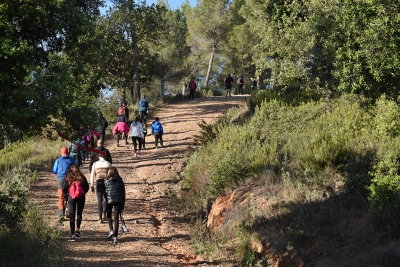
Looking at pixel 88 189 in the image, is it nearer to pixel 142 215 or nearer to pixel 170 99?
pixel 142 215

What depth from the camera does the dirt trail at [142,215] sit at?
437 inches

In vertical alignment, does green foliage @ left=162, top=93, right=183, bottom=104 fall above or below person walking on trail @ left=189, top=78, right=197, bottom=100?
below

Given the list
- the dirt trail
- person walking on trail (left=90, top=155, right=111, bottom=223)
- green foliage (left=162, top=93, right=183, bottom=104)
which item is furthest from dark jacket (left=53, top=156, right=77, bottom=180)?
green foliage (left=162, top=93, right=183, bottom=104)

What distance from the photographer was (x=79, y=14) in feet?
40.8

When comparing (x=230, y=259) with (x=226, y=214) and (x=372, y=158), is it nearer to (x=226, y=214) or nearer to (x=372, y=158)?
(x=226, y=214)

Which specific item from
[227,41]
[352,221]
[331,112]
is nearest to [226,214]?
[352,221]

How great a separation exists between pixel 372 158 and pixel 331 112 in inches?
266

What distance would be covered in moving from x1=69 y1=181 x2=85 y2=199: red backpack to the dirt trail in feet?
3.34

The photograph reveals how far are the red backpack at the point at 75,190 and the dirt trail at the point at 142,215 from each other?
1.02 m

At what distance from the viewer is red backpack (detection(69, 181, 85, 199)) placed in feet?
37.1

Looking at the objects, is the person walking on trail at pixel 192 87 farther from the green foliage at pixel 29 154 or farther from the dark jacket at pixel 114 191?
the dark jacket at pixel 114 191

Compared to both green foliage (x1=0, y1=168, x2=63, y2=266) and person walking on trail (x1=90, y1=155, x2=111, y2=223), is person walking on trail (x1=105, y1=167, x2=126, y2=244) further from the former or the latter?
green foliage (x1=0, y1=168, x2=63, y2=266)

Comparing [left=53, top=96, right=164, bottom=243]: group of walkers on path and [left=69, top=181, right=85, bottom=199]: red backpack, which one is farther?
[left=53, top=96, right=164, bottom=243]: group of walkers on path

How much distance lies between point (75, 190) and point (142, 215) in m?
3.62
